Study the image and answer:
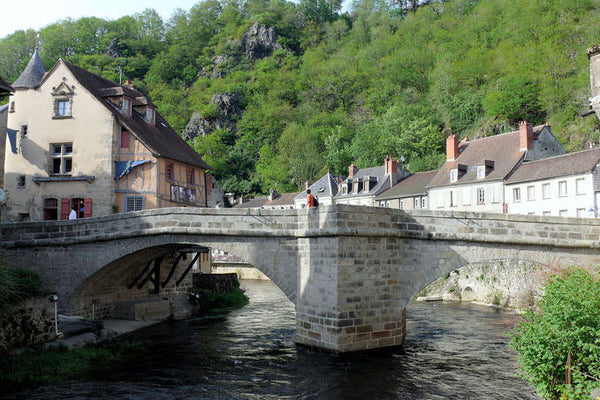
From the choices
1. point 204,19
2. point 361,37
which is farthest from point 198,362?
point 204,19

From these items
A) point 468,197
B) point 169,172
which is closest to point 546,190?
point 468,197

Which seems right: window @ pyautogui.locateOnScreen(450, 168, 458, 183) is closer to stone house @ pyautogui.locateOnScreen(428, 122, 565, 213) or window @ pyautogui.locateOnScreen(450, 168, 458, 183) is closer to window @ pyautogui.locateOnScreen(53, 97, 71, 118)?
stone house @ pyautogui.locateOnScreen(428, 122, 565, 213)

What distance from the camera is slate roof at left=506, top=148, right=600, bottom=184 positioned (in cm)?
2720

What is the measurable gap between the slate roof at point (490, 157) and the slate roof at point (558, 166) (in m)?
0.92

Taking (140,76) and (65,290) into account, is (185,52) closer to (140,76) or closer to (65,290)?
(140,76)

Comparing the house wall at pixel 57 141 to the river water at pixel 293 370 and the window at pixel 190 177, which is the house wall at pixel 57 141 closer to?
the window at pixel 190 177

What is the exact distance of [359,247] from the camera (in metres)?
13.3

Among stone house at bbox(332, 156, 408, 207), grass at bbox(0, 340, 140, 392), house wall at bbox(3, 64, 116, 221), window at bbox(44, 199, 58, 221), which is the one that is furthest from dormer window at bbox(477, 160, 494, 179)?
grass at bbox(0, 340, 140, 392)

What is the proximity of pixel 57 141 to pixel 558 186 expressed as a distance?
27.0 m

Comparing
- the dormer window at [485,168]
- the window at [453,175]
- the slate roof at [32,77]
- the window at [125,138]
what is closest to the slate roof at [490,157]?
the dormer window at [485,168]

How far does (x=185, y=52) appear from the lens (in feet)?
288

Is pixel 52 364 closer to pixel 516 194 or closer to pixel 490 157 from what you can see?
pixel 516 194

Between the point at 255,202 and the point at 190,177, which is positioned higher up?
the point at 255,202

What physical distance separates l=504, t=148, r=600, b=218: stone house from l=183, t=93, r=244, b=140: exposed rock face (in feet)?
142
